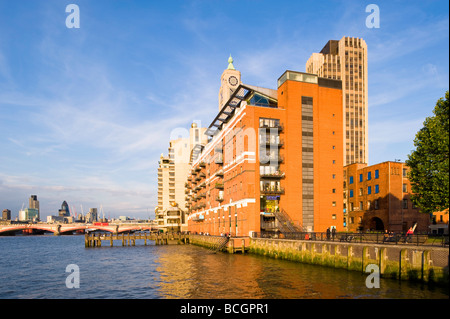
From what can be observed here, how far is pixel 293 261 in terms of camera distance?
4138 centimetres

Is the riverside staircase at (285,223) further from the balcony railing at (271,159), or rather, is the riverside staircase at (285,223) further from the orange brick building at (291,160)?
the balcony railing at (271,159)

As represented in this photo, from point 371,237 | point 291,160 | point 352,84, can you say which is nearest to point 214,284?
point 371,237

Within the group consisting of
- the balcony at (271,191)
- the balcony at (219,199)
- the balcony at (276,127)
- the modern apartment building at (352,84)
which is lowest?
the balcony at (219,199)

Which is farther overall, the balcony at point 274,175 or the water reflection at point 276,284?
the balcony at point 274,175

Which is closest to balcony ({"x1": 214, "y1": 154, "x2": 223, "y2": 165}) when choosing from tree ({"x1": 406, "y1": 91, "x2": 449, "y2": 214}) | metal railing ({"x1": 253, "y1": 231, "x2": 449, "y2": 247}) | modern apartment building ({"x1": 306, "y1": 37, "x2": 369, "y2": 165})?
metal railing ({"x1": 253, "y1": 231, "x2": 449, "y2": 247})

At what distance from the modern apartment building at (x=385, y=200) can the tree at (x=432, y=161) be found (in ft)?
81.3

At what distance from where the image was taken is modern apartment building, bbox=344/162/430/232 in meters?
65.8

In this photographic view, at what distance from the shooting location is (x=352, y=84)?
504 feet

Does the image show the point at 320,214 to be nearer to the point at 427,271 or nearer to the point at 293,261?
the point at 293,261

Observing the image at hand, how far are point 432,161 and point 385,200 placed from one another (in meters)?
29.6

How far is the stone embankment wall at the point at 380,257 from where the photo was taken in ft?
79.5

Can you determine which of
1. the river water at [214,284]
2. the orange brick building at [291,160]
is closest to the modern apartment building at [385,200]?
the orange brick building at [291,160]

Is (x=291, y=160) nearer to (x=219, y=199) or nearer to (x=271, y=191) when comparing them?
(x=271, y=191)
